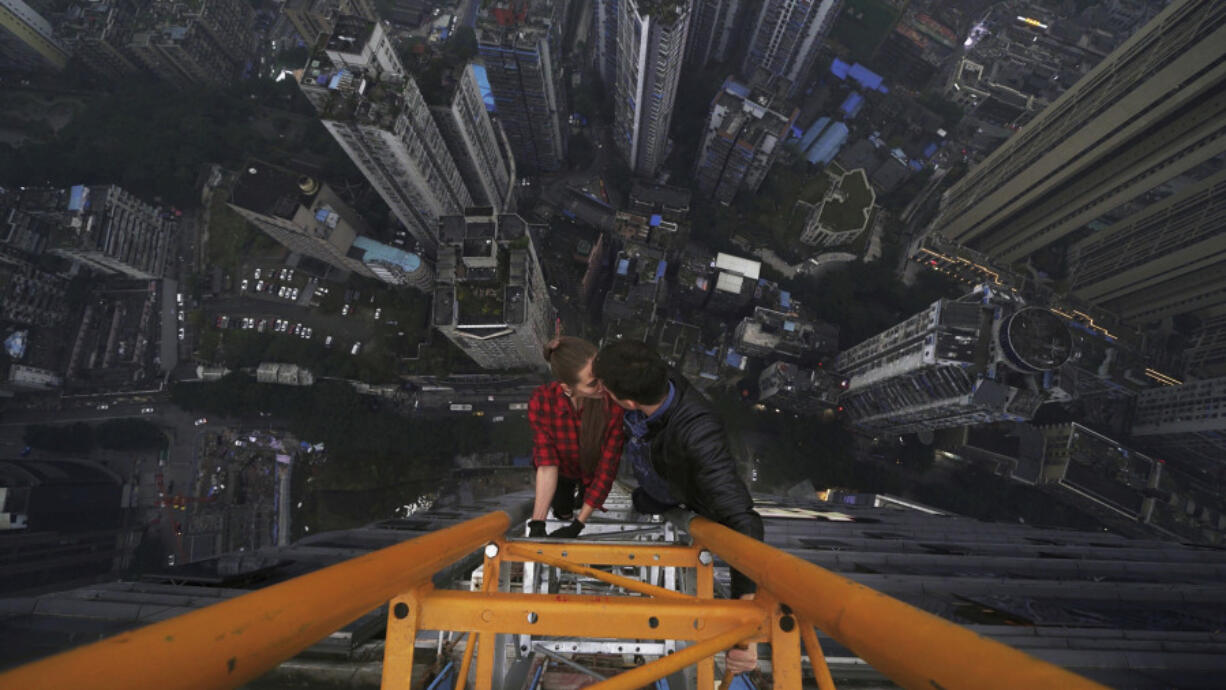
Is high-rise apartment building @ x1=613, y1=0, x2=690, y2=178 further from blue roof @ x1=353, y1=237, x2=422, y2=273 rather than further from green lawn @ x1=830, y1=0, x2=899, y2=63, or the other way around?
green lawn @ x1=830, y1=0, x2=899, y2=63

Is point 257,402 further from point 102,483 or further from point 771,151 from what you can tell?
point 771,151

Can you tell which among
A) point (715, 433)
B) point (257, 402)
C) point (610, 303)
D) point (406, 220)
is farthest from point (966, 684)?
point (257, 402)

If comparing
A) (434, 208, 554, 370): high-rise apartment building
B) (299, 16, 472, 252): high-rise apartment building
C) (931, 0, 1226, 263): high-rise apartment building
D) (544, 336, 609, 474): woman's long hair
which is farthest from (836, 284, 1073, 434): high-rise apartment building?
(299, 16, 472, 252): high-rise apartment building

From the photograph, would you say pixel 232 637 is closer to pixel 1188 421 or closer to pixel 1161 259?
pixel 1161 259

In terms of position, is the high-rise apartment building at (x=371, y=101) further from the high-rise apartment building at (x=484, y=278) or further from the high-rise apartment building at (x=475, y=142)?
the high-rise apartment building at (x=484, y=278)

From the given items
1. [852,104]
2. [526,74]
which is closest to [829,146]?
[852,104]

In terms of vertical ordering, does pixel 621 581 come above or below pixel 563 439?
below
